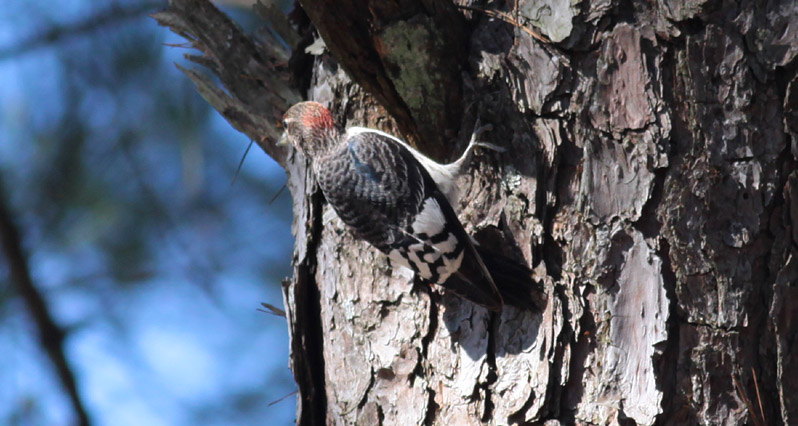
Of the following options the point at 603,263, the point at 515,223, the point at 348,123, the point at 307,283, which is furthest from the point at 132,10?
the point at 603,263

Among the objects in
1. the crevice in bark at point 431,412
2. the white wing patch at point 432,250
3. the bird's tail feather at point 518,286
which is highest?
the white wing patch at point 432,250

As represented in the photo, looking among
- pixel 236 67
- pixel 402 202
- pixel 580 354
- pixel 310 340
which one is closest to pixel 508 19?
pixel 402 202

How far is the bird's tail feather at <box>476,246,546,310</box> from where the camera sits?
2.15m

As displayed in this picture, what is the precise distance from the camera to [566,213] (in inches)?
83.5

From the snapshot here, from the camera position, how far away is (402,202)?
2.60 meters

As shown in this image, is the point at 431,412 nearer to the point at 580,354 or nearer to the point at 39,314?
the point at 580,354

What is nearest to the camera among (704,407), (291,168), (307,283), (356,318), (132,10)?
(704,407)

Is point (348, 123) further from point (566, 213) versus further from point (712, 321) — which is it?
point (712, 321)

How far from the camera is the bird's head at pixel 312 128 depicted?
8.80ft

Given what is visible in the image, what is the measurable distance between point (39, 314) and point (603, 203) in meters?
2.25

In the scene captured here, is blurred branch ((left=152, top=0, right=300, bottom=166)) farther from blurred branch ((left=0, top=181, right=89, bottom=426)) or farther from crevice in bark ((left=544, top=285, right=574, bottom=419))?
crevice in bark ((left=544, top=285, right=574, bottom=419))

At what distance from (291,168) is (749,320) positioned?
190 centimetres

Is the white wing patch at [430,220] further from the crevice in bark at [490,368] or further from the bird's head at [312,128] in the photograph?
the bird's head at [312,128]

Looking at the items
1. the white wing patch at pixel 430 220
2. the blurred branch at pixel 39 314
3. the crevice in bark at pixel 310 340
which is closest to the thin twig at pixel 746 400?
the white wing patch at pixel 430 220
